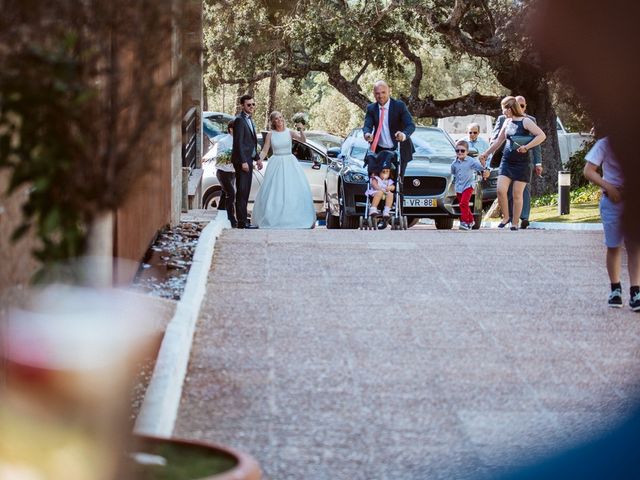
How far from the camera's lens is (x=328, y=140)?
27.0 metres

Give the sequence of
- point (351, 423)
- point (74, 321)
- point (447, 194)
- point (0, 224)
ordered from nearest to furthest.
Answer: point (74, 321) → point (0, 224) → point (351, 423) → point (447, 194)

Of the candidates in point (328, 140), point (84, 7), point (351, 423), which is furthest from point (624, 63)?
point (328, 140)

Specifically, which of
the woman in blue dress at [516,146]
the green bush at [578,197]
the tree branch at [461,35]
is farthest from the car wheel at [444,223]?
the tree branch at [461,35]

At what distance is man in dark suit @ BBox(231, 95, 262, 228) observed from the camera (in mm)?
16562

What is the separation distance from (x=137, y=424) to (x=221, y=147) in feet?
52.4

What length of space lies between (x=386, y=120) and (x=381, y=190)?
119 cm

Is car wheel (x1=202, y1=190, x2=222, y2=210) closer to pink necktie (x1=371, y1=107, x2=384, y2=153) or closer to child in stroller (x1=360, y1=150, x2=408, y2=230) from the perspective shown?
child in stroller (x1=360, y1=150, x2=408, y2=230)

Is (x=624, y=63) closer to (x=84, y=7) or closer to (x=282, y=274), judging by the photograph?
(x=84, y=7)

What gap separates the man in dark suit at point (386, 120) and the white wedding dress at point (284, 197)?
2473mm

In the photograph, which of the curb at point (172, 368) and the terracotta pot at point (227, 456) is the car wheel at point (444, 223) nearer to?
the curb at point (172, 368)

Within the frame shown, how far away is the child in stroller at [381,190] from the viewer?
53.1 feet

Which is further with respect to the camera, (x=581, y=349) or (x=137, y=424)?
(x=581, y=349)

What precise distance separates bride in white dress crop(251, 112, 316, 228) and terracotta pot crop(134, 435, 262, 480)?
556 inches

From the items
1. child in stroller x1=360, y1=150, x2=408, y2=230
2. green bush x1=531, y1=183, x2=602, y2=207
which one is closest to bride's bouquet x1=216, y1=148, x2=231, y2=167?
child in stroller x1=360, y1=150, x2=408, y2=230
